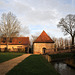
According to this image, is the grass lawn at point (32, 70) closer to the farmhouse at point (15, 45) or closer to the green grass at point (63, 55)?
the green grass at point (63, 55)

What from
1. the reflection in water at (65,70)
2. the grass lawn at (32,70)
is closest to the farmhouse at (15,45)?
the reflection in water at (65,70)

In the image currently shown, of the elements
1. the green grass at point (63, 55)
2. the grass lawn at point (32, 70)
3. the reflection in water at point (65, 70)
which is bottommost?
the reflection in water at point (65, 70)

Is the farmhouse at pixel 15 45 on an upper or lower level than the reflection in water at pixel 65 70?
upper

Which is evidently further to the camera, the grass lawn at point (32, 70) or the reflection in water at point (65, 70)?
the reflection in water at point (65, 70)

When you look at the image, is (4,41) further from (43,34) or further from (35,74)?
(35,74)

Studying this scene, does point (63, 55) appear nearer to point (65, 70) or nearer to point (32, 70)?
point (65, 70)

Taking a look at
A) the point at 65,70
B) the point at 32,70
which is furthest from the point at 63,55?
the point at 32,70

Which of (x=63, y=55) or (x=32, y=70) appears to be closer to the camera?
(x=32, y=70)

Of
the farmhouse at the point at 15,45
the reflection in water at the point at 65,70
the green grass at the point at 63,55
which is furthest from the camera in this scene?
the farmhouse at the point at 15,45

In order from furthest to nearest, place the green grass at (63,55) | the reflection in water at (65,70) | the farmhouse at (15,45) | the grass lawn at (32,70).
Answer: the farmhouse at (15,45) → the green grass at (63,55) → the reflection in water at (65,70) → the grass lawn at (32,70)

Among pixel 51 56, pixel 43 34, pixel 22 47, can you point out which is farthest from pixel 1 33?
pixel 51 56

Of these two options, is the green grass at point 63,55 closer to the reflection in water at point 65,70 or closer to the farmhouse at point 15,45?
the reflection in water at point 65,70

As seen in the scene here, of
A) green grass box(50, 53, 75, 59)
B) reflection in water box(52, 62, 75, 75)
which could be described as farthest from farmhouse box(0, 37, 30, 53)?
reflection in water box(52, 62, 75, 75)

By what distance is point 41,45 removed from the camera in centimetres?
2919
